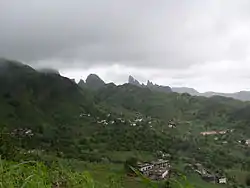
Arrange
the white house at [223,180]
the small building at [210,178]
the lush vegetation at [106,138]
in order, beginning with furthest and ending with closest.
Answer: the lush vegetation at [106,138] → the small building at [210,178] → the white house at [223,180]

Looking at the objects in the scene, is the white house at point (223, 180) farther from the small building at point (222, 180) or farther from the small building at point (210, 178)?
the small building at point (210, 178)

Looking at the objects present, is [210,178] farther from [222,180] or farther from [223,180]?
[223,180]

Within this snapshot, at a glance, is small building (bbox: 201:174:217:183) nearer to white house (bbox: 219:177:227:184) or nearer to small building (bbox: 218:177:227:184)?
small building (bbox: 218:177:227:184)

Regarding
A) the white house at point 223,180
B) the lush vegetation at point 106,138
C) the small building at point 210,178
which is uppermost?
the lush vegetation at point 106,138

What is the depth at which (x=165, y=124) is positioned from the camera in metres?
196

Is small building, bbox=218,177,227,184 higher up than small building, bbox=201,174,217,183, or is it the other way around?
small building, bbox=201,174,217,183

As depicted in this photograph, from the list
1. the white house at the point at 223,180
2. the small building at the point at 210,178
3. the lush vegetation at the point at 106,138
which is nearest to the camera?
the white house at the point at 223,180

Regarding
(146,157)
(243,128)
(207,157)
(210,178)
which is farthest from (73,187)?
(243,128)

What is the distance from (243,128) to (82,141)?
281 ft

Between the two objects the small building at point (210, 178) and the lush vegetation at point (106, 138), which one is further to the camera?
the lush vegetation at point (106, 138)

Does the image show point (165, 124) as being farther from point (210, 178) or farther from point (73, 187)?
point (73, 187)

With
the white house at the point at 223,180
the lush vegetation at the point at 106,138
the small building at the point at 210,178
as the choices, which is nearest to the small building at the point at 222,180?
the white house at the point at 223,180

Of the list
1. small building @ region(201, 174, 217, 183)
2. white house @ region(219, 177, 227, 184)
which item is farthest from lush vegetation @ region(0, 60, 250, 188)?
small building @ region(201, 174, 217, 183)

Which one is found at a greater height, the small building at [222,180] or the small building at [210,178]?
the small building at [210,178]
